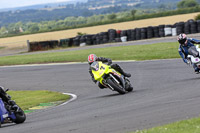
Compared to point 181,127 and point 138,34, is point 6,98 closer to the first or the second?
point 181,127

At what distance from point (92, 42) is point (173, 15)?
26.2 meters

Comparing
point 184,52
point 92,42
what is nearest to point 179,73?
point 184,52

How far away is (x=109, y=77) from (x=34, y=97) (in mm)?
3636

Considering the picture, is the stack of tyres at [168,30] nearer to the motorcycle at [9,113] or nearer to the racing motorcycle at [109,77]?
the racing motorcycle at [109,77]

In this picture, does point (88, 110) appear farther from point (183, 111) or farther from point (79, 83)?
point (79, 83)

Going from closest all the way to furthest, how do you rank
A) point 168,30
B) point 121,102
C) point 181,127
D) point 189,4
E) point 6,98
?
1. point 181,127
2. point 6,98
3. point 121,102
4. point 168,30
5. point 189,4

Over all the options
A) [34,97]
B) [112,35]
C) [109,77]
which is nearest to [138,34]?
[112,35]

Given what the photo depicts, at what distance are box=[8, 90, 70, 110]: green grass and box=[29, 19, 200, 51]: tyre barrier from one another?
71.7ft

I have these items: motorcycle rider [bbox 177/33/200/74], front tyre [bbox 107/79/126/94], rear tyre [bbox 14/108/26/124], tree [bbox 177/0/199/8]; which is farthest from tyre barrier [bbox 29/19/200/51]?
tree [bbox 177/0/199/8]

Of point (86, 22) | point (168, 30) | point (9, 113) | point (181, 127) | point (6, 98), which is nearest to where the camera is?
point (181, 127)

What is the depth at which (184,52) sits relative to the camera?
16.5 metres

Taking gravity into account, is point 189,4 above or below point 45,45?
below

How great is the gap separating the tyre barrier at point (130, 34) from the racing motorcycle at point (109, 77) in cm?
2420

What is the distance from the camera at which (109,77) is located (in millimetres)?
14352
